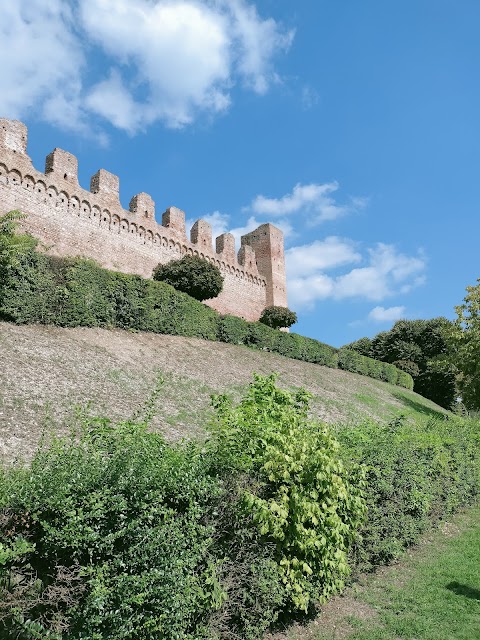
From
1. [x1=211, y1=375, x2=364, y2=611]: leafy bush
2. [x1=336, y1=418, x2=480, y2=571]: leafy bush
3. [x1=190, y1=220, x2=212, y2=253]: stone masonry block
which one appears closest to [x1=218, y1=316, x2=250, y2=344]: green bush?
[x1=190, y1=220, x2=212, y2=253]: stone masonry block

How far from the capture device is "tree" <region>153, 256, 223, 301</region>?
26344 mm

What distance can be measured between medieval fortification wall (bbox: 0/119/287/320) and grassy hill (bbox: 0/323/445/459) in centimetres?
885

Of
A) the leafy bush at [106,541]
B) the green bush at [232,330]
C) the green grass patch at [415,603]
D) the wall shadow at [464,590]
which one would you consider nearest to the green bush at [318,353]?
the green bush at [232,330]

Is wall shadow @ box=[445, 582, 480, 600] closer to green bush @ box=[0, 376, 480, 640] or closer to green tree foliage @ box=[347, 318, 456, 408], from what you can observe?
green bush @ box=[0, 376, 480, 640]

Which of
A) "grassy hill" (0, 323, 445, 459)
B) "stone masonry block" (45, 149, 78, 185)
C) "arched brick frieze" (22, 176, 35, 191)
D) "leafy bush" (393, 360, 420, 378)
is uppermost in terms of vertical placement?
"stone masonry block" (45, 149, 78, 185)

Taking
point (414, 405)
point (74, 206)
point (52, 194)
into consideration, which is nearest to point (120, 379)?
point (52, 194)

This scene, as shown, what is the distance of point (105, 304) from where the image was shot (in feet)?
55.2

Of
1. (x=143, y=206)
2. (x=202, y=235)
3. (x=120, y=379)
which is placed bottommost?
(x=120, y=379)

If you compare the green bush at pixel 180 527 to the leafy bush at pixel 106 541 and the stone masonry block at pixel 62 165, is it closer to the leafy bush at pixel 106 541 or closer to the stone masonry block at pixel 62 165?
the leafy bush at pixel 106 541

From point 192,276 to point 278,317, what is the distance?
34.8 feet

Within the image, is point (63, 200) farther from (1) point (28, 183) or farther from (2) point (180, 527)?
(2) point (180, 527)

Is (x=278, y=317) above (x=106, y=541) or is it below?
above

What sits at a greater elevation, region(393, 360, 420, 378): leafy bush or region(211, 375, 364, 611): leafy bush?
region(393, 360, 420, 378): leafy bush

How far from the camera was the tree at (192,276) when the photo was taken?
26.3 m
